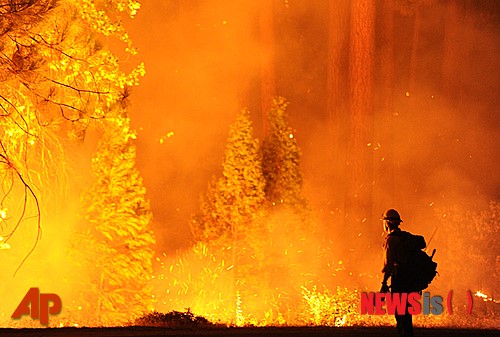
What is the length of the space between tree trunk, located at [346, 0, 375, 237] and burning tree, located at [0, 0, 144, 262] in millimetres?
8894

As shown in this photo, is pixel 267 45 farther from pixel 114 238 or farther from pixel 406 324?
pixel 406 324

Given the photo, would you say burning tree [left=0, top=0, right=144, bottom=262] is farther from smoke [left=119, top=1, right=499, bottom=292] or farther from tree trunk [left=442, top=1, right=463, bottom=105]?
tree trunk [left=442, top=1, right=463, bottom=105]

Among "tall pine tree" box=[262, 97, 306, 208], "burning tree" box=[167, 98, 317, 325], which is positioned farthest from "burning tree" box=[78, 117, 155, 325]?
"tall pine tree" box=[262, 97, 306, 208]

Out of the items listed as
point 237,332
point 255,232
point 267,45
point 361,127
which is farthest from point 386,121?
point 237,332

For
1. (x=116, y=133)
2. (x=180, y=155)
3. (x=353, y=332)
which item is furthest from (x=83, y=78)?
(x=180, y=155)

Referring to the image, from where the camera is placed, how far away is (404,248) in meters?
8.88

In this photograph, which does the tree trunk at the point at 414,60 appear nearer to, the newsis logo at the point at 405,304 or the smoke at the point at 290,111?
the smoke at the point at 290,111

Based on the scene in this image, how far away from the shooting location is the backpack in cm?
886

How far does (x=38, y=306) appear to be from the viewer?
14.3 meters

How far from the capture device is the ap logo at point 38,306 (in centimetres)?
1361

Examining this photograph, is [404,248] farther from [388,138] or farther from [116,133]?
[388,138]

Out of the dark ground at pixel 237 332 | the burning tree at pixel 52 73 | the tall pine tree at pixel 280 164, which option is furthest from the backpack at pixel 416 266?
the tall pine tree at pixel 280 164

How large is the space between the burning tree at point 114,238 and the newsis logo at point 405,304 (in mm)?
4438

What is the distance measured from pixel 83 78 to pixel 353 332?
5327mm
